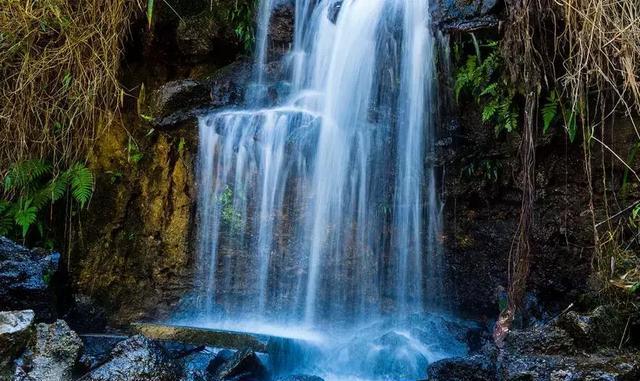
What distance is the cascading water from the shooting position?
199 inches

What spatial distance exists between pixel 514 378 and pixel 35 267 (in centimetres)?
332

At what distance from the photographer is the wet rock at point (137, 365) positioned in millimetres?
3271

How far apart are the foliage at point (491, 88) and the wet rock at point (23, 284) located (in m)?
3.47

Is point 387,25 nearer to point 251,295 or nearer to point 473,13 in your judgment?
point 473,13

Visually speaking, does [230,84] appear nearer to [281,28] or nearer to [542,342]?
[281,28]

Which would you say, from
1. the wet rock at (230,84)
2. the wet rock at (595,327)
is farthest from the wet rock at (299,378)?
the wet rock at (230,84)

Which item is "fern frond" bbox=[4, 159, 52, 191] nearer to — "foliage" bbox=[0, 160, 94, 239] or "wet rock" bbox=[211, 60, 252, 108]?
"foliage" bbox=[0, 160, 94, 239]

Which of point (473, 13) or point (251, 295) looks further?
point (251, 295)

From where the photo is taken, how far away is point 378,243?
512 centimetres

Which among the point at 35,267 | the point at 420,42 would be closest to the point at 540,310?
the point at 420,42

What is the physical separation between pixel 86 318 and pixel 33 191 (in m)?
1.63

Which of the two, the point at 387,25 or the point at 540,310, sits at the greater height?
the point at 387,25

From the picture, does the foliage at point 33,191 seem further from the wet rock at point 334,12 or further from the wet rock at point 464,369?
the wet rock at point 464,369

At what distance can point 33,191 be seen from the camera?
5766mm
